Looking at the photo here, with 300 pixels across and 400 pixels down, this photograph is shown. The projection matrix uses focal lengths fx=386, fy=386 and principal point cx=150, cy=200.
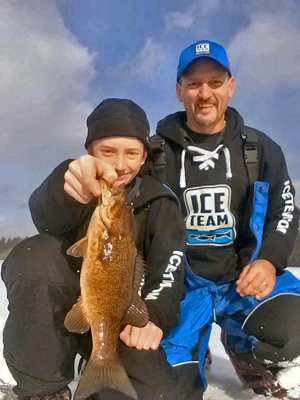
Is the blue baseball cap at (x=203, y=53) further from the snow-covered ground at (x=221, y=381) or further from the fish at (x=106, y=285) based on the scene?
the snow-covered ground at (x=221, y=381)

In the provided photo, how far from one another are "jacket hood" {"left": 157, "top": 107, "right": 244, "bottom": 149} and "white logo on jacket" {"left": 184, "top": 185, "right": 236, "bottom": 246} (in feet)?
1.59

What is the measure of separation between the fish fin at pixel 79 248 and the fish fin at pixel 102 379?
628mm

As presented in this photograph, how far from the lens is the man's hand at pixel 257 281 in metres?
3.05

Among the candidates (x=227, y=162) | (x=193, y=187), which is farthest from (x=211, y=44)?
(x=193, y=187)

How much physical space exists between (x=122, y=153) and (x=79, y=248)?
3.47 feet

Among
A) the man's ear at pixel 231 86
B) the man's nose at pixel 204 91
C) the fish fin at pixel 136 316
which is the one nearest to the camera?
the fish fin at pixel 136 316

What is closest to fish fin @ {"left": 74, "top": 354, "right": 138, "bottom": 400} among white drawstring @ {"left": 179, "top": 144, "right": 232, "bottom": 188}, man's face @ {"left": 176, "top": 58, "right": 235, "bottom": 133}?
white drawstring @ {"left": 179, "top": 144, "right": 232, "bottom": 188}

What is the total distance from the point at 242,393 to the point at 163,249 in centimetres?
152

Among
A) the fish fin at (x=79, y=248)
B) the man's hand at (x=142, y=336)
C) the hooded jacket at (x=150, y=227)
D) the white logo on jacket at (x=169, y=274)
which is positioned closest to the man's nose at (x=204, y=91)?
the hooded jacket at (x=150, y=227)

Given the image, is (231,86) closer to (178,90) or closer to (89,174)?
(178,90)

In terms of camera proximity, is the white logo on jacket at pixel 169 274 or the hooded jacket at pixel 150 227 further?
the white logo on jacket at pixel 169 274

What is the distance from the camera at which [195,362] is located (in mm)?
3131

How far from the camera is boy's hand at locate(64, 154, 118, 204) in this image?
2258 millimetres

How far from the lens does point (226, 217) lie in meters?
3.61
